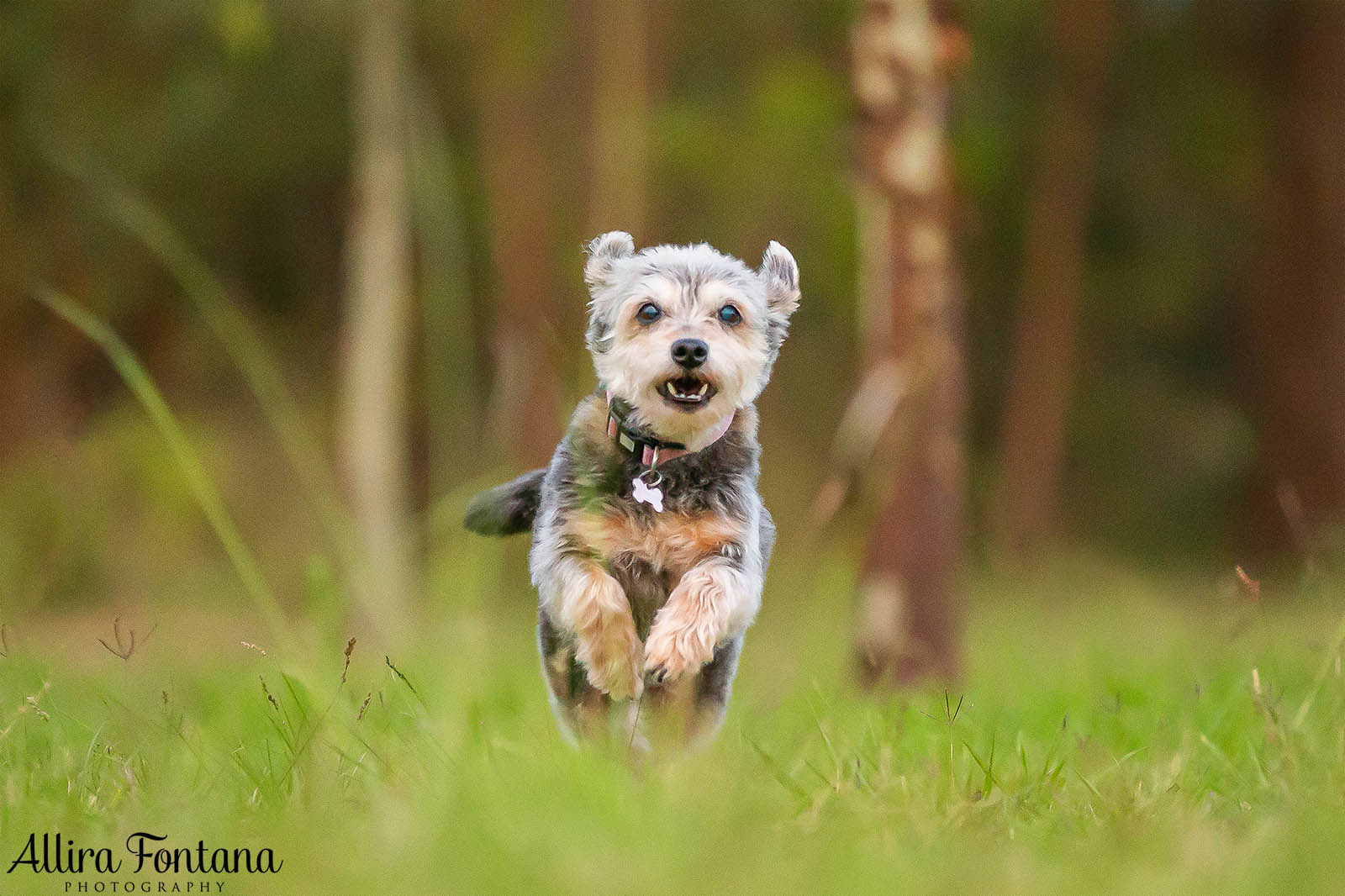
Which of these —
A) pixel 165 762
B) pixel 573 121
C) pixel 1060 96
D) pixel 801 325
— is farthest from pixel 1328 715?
pixel 801 325

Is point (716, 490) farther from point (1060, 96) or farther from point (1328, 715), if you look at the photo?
point (1060, 96)

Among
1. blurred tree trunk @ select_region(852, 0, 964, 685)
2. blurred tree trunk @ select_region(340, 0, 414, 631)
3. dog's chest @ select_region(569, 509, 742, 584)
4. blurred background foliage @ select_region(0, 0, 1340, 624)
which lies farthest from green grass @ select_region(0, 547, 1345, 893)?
blurred tree trunk @ select_region(340, 0, 414, 631)

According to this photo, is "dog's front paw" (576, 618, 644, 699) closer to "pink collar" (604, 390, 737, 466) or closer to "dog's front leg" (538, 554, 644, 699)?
"dog's front leg" (538, 554, 644, 699)

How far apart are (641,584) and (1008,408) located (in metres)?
15.9

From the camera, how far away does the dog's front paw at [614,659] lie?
109 inches

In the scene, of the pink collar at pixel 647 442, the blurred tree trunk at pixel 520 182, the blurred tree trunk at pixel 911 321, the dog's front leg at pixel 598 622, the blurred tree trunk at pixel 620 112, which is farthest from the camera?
the blurred tree trunk at pixel 520 182

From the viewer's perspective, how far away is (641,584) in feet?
9.78

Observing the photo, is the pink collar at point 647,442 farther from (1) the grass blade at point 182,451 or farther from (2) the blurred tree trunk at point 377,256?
(2) the blurred tree trunk at point 377,256

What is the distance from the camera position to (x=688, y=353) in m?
2.78

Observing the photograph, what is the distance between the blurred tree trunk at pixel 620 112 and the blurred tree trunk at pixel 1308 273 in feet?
22.4

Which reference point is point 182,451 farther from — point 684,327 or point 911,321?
point 911,321

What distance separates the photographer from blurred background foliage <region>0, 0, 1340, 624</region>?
12.8m

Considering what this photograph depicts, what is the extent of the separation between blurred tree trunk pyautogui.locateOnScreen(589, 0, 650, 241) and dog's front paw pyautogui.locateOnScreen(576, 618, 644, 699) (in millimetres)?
7972

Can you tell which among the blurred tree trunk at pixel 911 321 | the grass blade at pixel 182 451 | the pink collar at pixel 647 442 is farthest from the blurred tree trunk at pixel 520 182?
the pink collar at pixel 647 442
